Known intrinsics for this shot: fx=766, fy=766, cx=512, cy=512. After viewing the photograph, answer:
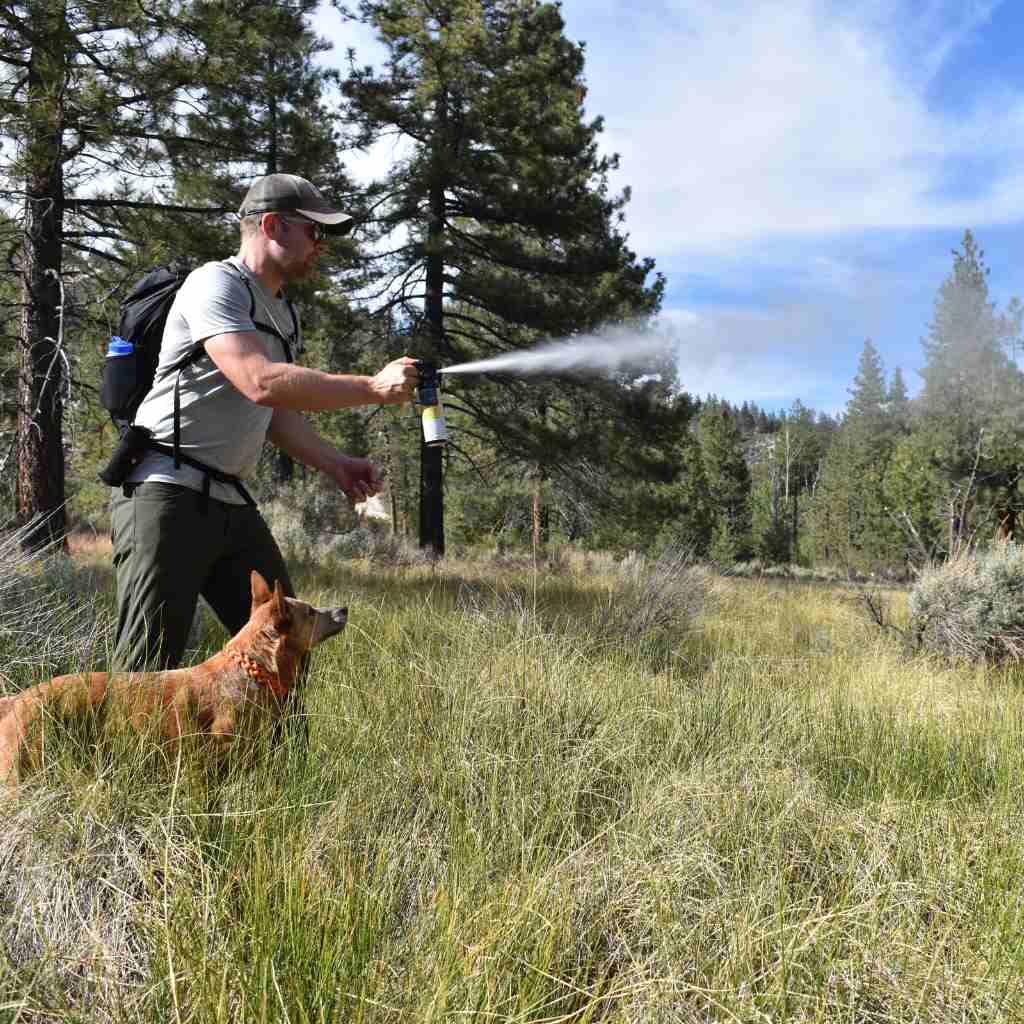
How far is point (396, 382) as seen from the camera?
2545 millimetres

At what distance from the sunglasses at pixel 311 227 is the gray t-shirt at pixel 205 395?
0.25 m

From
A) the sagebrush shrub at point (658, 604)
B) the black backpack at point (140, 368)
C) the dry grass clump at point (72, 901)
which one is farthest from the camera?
the sagebrush shrub at point (658, 604)

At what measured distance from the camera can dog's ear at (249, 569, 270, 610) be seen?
258 cm

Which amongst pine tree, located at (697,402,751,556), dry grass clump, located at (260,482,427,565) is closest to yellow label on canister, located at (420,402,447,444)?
dry grass clump, located at (260,482,427,565)

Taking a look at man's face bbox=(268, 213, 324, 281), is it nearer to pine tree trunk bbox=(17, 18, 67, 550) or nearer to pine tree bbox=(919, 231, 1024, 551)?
pine tree trunk bbox=(17, 18, 67, 550)

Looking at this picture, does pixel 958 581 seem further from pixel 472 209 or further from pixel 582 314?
pixel 472 209

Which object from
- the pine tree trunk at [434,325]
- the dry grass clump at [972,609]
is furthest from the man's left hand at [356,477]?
the pine tree trunk at [434,325]

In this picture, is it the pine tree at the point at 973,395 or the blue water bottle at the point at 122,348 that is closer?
the blue water bottle at the point at 122,348

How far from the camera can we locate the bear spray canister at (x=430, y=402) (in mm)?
2779

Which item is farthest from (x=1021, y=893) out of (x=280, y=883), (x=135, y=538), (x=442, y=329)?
(x=442, y=329)

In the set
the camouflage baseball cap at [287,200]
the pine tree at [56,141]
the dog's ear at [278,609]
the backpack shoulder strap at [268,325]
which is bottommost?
the dog's ear at [278,609]

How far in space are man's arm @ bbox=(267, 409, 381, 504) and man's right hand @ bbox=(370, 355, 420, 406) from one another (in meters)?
0.72

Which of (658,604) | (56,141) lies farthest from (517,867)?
(56,141)

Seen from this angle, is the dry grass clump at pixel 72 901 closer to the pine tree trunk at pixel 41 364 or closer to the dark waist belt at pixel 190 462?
the dark waist belt at pixel 190 462
